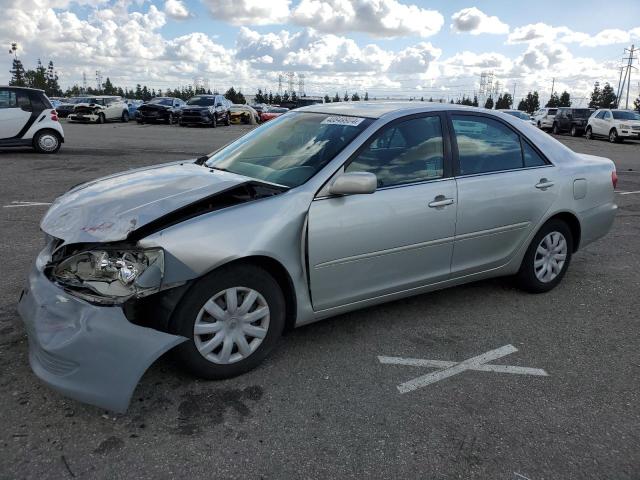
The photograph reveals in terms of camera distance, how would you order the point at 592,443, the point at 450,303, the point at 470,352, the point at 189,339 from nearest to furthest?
the point at 592,443, the point at 189,339, the point at 470,352, the point at 450,303

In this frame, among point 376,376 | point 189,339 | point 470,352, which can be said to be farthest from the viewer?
point 470,352

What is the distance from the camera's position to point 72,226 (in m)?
3.01

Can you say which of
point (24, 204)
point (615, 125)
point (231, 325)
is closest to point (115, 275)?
point (231, 325)

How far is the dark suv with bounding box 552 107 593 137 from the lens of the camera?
31.6 m

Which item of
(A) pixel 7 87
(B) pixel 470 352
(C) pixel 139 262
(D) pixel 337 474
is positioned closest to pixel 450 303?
(B) pixel 470 352

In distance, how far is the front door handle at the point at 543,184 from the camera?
4371 mm

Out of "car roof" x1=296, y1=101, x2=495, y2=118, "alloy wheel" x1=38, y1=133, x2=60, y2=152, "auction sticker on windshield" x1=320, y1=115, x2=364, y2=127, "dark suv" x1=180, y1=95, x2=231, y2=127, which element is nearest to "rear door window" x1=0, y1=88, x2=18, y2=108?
"alloy wheel" x1=38, y1=133, x2=60, y2=152

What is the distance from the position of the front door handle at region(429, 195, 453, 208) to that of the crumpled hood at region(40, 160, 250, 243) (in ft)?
4.26

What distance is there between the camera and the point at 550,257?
4.63m

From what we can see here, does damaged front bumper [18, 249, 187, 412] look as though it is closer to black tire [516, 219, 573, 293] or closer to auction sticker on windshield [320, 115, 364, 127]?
auction sticker on windshield [320, 115, 364, 127]

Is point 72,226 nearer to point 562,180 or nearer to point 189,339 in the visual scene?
point 189,339

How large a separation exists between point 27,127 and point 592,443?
13768mm

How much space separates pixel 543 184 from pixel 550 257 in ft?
2.14

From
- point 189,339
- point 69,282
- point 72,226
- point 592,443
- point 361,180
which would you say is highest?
point 361,180
